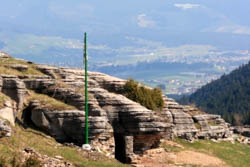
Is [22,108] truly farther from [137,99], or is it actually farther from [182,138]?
[182,138]

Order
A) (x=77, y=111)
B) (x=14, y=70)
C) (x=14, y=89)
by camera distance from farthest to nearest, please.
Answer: (x=14, y=70) → (x=14, y=89) → (x=77, y=111)

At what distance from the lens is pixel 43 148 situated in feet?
109

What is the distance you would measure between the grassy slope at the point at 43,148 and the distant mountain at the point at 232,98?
61.6 meters

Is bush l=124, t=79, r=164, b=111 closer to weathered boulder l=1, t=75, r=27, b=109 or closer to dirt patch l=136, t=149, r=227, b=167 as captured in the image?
dirt patch l=136, t=149, r=227, b=167

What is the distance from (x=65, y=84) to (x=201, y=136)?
14.2 meters

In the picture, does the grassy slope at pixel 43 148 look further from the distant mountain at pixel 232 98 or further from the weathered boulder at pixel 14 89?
the distant mountain at pixel 232 98

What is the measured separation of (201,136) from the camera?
48375 mm

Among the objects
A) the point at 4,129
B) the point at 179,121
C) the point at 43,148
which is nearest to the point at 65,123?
the point at 43,148

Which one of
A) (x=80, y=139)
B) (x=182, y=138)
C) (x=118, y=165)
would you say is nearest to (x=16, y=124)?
(x=80, y=139)

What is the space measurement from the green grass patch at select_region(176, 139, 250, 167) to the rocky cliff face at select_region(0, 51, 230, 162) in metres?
5.38

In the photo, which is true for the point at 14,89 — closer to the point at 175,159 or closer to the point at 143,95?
the point at 143,95

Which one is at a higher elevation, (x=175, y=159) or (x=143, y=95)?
(x=143, y=95)

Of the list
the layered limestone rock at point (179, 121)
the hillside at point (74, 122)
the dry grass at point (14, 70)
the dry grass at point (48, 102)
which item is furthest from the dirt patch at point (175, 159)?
the dry grass at point (14, 70)

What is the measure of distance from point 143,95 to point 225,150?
7.96 m
